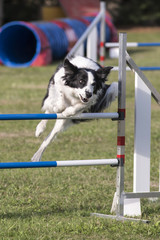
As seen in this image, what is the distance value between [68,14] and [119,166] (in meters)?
19.0

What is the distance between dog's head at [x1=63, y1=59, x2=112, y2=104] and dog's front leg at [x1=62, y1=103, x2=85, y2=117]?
6 cm

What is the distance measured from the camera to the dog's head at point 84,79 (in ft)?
15.2

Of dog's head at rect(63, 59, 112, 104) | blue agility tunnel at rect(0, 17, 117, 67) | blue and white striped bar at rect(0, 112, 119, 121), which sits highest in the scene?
blue agility tunnel at rect(0, 17, 117, 67)

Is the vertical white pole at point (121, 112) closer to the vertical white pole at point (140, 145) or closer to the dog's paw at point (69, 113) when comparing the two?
the vertical white pole at point (140, 145)

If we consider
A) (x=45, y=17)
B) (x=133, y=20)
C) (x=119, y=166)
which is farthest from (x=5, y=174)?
(x=133, y=20)

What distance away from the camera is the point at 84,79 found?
185 inches

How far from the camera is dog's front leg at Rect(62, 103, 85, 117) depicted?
4203mm

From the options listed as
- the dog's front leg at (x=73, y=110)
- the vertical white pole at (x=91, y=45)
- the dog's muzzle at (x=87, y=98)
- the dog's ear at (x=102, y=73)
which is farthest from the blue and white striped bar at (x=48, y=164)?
the vertical white pole at (x=91, y=45)

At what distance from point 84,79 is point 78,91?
123 mm

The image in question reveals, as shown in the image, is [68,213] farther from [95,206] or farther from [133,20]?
[133,20]

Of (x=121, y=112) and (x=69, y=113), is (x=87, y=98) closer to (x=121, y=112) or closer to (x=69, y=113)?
(x=69, y=113)

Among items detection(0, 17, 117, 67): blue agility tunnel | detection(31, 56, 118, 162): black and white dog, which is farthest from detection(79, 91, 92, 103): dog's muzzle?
detection(0, 17, 117, 67): blue agility tunnel

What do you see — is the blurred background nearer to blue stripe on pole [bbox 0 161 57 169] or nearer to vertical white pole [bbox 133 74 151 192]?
vertical white pole [bbox 133 74 151 192]

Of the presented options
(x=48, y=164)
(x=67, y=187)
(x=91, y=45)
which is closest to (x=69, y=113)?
(x=48, y=164)
